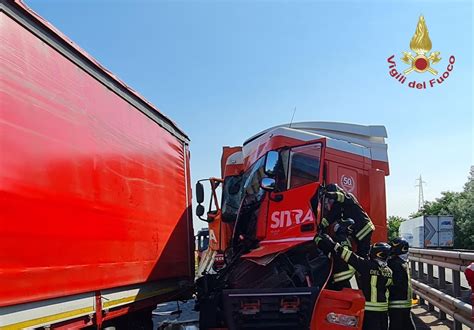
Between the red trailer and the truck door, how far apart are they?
1.48m

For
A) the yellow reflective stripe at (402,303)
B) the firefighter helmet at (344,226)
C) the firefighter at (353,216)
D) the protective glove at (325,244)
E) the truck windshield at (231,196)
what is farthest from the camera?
the truck windshield at (231,196)

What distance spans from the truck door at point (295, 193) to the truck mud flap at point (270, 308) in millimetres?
741

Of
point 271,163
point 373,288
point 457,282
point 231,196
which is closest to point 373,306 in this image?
point 373,288

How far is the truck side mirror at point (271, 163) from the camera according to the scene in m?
6.25

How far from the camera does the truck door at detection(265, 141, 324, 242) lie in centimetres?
580

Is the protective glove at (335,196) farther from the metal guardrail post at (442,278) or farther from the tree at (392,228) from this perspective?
the metal guardrail post at (442,278)

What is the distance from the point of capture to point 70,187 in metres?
4.01

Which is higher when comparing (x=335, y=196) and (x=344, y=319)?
(x=335, y=196)

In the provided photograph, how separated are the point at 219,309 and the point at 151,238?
1.16 meters

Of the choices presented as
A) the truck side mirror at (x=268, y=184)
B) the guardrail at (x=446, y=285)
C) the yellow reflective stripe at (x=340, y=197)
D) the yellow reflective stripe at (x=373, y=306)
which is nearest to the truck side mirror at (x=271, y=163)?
the truck side mirror at (x=268, y=184)

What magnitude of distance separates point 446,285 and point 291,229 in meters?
4.15

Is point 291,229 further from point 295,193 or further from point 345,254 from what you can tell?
point 345,254

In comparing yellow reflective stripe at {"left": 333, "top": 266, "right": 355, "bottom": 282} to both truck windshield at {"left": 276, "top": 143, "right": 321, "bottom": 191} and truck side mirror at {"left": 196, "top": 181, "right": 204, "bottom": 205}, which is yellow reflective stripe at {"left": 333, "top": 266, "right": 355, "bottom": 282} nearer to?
truck windshield at {"left": 276, "top": 143, "right": 321, "bottom": 191}

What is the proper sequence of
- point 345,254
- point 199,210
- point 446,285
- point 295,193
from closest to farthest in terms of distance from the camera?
point 345,254 → point 295,193 → point 446,285 → point 199,210
